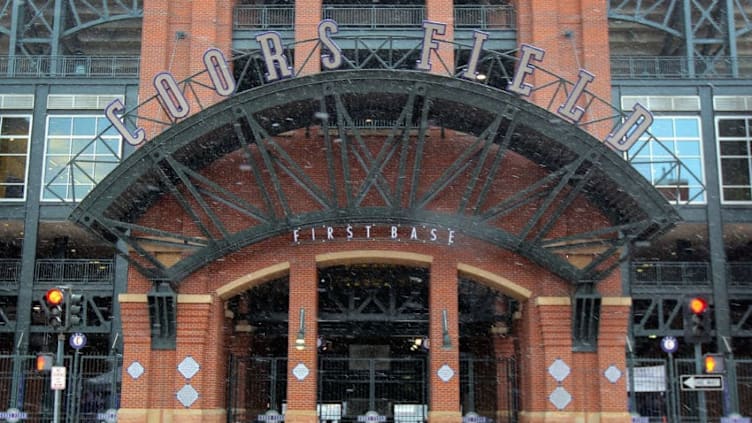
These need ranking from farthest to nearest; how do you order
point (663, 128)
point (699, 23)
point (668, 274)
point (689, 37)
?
point (699, 23)
point (689, 37)
point (668, 274)
point (663, 128)

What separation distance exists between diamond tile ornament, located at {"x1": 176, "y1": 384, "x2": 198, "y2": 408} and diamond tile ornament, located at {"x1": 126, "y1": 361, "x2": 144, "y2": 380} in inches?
47.8

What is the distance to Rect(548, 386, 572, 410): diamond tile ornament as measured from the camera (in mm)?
25844

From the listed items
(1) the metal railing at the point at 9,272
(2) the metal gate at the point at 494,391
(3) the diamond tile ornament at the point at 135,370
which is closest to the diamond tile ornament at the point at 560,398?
(2) the metal gate at the point at 494,391

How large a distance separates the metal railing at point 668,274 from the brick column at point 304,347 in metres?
16.8

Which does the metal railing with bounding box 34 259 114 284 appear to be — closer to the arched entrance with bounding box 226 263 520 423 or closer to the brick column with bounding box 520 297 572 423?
the arched entrance with bounding box 226 263 520 423

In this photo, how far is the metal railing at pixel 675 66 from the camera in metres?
40.6

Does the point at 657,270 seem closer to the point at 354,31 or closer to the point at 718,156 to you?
the point at 718,156

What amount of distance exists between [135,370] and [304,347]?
186 inches

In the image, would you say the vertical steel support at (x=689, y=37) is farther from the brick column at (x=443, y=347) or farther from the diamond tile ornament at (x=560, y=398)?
the diamond tile ornament at (x=560, y=398)

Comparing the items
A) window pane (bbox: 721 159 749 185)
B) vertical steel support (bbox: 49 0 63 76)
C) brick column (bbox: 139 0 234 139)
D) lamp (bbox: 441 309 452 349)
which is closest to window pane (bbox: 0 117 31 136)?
vertical steel support (bbox: 49 0 63 76)

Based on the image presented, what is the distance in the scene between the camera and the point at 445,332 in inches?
1032

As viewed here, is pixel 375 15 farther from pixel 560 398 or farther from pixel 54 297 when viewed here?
pixel 54 297

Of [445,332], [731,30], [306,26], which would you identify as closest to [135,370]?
[445,332]

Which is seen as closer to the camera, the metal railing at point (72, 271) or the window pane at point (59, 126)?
the window pane at point (59, 126)
